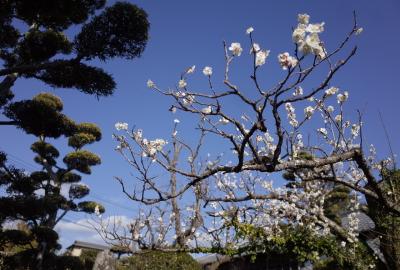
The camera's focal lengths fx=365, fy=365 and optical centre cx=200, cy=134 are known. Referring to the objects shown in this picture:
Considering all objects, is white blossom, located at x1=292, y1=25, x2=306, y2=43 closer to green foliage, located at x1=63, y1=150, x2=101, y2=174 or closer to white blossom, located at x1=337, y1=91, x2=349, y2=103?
white blossom, located at x1=337, y1=91, x2=349, y2=103

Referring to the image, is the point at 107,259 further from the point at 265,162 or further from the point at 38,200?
the point at 265,162

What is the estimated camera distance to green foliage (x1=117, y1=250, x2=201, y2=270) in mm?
13453

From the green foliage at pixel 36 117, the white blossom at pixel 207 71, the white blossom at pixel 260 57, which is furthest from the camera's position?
the green foliage at pixel 36 117

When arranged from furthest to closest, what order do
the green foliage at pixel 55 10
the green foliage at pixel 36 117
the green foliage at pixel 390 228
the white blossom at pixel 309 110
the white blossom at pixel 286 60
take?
the green foliage at pixel 36 117 → the green foliage at pixel 55 10 → the green foliage at pixel 390 228 → the white blossom at pixel 309 110 → the white blossom at pixel 286 60

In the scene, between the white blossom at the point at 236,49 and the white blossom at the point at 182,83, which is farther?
the white blossom at the point at 182,83

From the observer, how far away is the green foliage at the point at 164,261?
13453 mm

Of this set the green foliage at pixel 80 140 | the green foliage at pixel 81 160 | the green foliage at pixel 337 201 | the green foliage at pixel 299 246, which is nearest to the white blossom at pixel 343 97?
the green foliage at pixel 299 246

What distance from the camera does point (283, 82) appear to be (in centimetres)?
355

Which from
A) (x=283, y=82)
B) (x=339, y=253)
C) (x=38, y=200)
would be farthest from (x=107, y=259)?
(x=283, y=82)

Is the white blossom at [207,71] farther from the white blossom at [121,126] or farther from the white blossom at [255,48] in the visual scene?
the white blossom at [121,126]

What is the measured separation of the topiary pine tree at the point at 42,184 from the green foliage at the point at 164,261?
2.81 meters

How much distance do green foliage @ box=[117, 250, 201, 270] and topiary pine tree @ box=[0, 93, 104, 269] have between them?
2812 millimetres

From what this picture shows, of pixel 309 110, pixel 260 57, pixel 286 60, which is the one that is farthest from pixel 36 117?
pixel 286 60

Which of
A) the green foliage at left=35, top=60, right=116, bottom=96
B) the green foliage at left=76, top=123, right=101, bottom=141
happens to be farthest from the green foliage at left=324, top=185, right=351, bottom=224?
the green foliage at left=35, top=60, right=116, bottom=96
